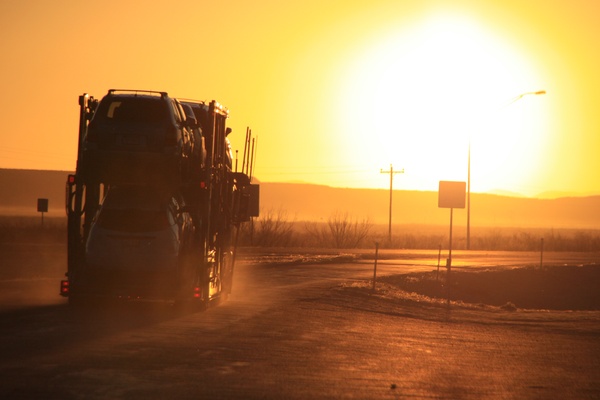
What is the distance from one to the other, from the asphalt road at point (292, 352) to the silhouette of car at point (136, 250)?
56cm

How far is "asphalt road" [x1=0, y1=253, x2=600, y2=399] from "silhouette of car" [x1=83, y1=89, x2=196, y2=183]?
99.3 inches

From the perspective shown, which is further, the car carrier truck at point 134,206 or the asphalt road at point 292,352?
the car carrier truck at point 134,206

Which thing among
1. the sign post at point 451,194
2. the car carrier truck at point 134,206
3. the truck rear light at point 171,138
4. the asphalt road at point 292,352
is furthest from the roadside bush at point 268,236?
the truck rear light at point 171,138

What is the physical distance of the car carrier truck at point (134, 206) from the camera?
2000cm

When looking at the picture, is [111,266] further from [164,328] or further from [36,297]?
[36,297]

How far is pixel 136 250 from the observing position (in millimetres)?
20047

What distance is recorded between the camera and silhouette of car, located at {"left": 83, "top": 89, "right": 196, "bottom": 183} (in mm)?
20094

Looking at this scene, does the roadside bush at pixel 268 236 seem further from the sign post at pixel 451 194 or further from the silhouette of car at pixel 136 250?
the silhouette of car at pixel 136 250

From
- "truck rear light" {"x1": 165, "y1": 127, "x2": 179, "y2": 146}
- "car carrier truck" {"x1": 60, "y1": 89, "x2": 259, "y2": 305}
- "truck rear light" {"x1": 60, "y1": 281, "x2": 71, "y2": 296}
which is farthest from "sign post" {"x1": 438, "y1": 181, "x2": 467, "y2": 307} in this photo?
"truck rear light" {"x1": 60, "y1": 281, "x2": 71, "y2": 296}

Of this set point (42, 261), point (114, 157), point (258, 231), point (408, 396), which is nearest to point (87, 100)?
point (114, 157)

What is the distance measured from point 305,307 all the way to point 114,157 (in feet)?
19.4

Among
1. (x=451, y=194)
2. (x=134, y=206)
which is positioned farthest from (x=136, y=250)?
(x=451, y=194)

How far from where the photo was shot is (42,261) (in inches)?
1670

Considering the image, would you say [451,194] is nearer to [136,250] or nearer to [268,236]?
[268,236]
